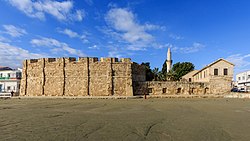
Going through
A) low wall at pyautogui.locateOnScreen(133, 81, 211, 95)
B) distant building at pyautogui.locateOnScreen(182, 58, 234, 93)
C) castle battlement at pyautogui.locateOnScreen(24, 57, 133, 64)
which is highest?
castle battlement at pyautogui.locateOnScreen(24, 57, 133, 64)

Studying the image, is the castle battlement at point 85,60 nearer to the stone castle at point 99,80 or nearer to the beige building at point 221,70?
the stone castle at point 99,80

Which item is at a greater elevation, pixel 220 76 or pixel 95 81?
pixel 220 76

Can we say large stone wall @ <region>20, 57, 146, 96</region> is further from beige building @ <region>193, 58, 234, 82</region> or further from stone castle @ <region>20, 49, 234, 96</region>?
beige building @ <region>193, 58, 234, 82</region>

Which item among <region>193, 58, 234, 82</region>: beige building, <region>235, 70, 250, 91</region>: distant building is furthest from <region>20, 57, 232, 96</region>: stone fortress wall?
<region>235, 70, 250, 91</region>: distant building

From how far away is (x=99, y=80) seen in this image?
2845 centimetres

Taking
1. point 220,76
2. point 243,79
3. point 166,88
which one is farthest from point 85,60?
point 243,79

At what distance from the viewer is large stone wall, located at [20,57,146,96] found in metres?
28.3

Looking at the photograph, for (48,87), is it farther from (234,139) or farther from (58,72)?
(234,139)

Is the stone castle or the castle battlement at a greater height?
the castle battlement

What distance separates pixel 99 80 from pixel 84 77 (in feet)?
7.39

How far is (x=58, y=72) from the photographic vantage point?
2902 cm

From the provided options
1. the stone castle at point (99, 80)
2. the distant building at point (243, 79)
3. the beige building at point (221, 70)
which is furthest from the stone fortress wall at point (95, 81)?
the distant building at point (243, 79)

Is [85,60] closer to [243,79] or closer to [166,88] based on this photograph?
[166,88]

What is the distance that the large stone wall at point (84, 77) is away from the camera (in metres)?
28.3
